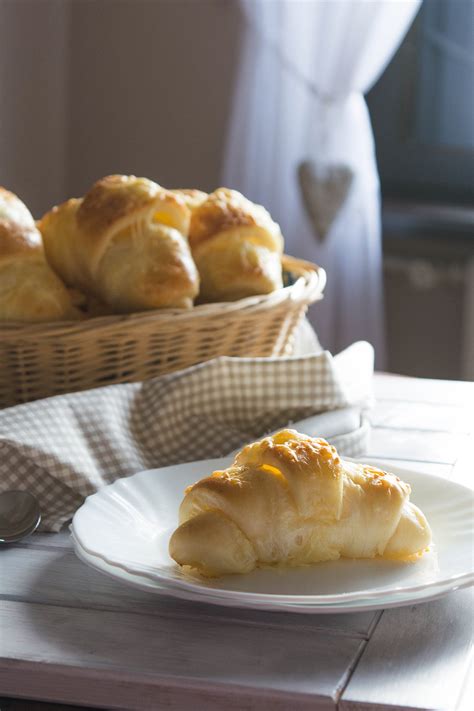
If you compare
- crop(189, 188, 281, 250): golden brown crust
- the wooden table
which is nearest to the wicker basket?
crop(189, 188, 281, 250): golden brown crust

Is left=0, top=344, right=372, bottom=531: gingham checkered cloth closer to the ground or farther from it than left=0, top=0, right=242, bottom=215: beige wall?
farther from it

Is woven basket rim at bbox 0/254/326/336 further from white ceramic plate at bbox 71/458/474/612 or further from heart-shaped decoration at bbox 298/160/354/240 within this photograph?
heart-shaped decoration at bbox 298/160/354/240

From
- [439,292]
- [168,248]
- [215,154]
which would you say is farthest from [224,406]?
[215,154]

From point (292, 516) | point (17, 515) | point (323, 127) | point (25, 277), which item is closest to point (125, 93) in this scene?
point (323, 127)

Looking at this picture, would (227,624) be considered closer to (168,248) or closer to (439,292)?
(168,248)

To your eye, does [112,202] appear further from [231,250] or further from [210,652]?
[210,652]

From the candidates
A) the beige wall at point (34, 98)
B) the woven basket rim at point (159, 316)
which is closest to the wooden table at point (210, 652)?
the woven basket rim at point (159, 316)
